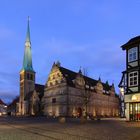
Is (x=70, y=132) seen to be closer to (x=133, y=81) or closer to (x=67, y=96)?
(x=133, y=81)

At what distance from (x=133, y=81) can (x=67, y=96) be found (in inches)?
2046

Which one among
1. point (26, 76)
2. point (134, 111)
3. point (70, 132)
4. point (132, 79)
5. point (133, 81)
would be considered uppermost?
point (26, 76)

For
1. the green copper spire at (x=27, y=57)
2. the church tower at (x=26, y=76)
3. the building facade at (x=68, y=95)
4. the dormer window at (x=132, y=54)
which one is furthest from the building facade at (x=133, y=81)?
the green copper spire at (x=27, y=57)

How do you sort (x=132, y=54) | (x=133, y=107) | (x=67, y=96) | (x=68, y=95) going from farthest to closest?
(x=68, y=95) → (x=67, y=96) → (x=132, y=54) → (x=133, y=107)

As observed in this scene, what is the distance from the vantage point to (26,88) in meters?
135

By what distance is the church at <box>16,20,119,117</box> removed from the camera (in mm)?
91812

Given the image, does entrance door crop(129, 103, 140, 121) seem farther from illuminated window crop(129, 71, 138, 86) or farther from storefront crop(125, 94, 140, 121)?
illuminated window crop(129, 71, 138, 86)

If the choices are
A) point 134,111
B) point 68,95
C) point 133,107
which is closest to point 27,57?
point 68,95

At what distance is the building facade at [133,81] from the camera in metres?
39.1

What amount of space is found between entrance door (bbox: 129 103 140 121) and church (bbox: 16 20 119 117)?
31.6 meters

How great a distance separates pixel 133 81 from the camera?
40094mm

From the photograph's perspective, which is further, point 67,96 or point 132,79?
point 67,96

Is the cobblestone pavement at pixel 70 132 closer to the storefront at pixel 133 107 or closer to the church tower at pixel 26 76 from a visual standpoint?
the storefront at pixel 133 107

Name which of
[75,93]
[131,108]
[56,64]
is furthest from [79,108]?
[131,108]
